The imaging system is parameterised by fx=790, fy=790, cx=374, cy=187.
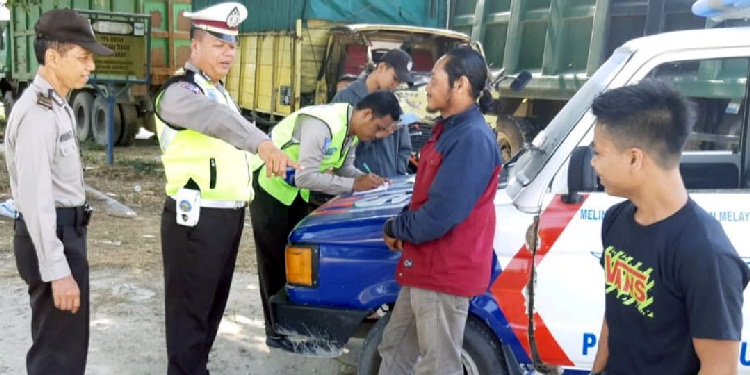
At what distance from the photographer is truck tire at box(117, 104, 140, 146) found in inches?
559

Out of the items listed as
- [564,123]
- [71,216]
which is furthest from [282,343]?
[564,123]

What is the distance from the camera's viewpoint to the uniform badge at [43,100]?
287cm

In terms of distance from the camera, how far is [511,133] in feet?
33.1

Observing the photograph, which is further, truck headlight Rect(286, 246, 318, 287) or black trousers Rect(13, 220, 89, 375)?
truck headlight Rect(286, 246, 318, 287)

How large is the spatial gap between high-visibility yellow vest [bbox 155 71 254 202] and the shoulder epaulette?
0.49m

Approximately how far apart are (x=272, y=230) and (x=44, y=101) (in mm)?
1705

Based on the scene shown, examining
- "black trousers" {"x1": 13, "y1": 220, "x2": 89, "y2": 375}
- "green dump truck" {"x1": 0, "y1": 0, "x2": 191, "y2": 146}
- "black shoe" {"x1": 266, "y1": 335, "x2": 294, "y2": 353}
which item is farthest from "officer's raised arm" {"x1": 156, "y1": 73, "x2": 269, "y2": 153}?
"green dump truck" {"x1": 0, "y1": 0, "x2": 191, "y2": 146}

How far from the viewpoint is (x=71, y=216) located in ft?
9.92

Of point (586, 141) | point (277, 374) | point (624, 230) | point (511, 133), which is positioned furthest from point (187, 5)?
point (624, 230)

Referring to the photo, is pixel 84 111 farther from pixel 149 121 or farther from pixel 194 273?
pixel 194 273

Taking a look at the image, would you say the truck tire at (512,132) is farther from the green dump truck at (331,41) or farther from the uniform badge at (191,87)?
the uniform badge at (191,87)

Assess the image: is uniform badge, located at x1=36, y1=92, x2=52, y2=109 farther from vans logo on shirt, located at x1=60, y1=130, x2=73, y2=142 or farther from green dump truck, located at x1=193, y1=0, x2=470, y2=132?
green dump truck, located at x1=193, y1=0, x2=470, y2=132

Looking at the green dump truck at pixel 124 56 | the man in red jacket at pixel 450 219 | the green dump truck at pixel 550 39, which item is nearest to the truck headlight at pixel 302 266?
the man in red jacket at pixel 450 219

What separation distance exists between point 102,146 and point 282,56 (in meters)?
4.00
